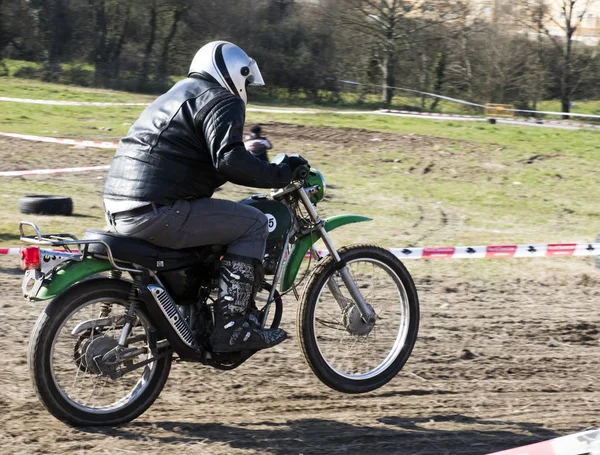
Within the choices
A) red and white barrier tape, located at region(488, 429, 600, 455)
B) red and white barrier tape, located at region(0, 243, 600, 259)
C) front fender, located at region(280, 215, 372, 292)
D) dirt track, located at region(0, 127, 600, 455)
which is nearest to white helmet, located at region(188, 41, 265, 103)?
front fender, located at region(280, 215, 372, 292)

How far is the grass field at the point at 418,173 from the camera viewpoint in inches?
452

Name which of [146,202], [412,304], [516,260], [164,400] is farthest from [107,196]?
[516,260]

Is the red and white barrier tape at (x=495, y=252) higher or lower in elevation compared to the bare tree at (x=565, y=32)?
lower

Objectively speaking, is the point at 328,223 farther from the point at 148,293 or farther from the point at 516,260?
the point at 516,260

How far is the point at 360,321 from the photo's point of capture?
17.9 ft

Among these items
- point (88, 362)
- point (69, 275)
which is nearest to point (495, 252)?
point (88, 362)

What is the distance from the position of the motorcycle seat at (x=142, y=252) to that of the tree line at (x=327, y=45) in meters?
26.2

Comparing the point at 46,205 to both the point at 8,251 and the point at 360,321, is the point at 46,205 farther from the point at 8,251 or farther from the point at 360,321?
the point at 360,321

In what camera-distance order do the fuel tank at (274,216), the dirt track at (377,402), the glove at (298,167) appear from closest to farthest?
the dirt track at (377,402) → the glove at (298,167) → the fuel tank at (274,216)

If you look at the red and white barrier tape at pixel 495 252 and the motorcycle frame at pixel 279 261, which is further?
the red and white barrier tape at pixel 495 252

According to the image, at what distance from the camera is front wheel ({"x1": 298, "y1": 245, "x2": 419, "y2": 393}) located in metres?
5.30

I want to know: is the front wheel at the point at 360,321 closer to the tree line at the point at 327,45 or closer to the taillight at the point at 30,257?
the taillight at the point at 30,257

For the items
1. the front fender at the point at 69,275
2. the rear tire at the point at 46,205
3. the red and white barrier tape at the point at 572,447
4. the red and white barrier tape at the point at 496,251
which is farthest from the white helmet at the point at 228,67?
the rear tire at the point at 46,205

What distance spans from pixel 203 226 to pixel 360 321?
1287 mm
